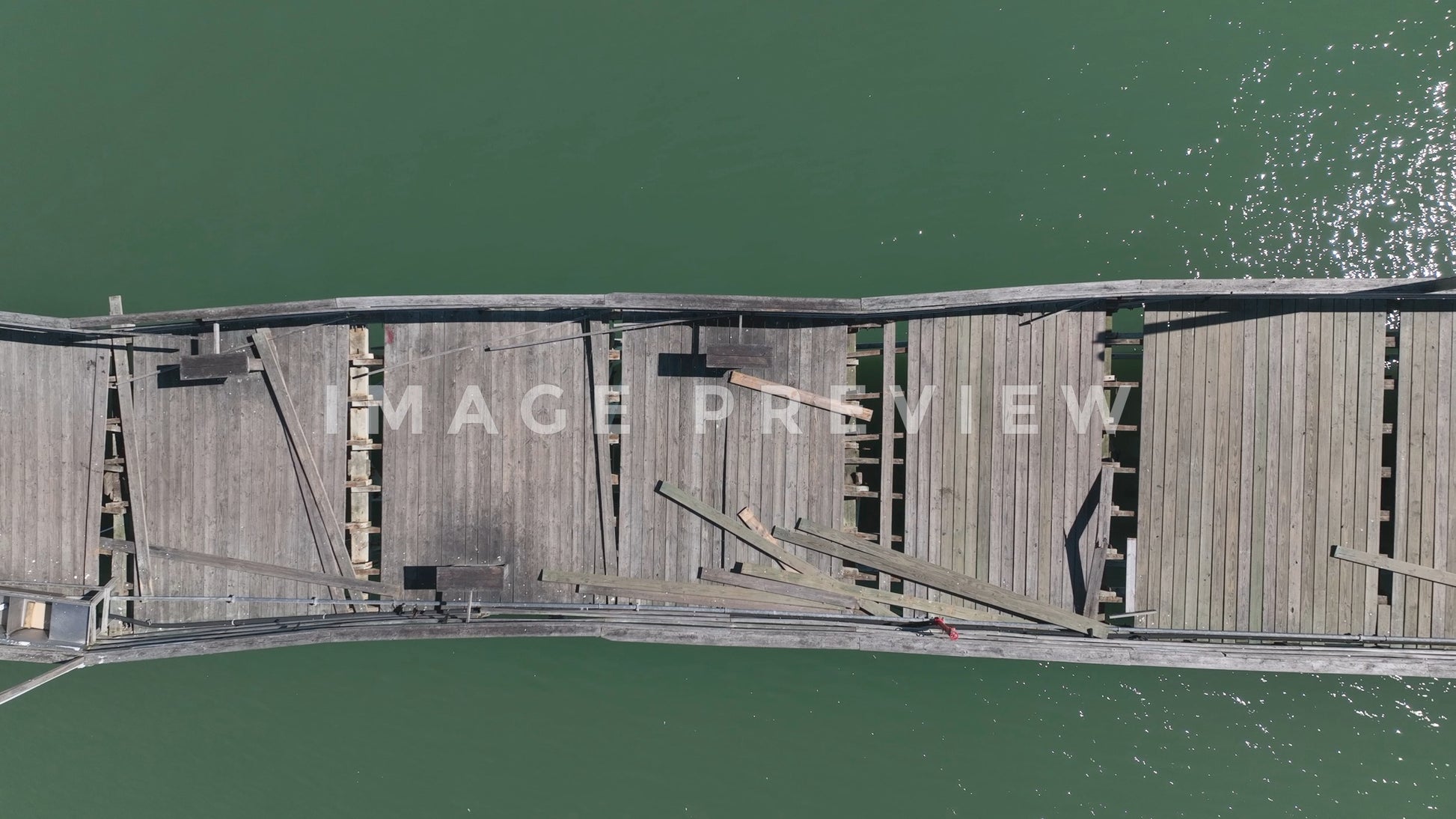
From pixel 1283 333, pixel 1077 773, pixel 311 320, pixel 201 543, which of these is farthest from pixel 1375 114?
pixel 201 543

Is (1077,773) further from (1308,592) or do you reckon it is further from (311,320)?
(311,320)

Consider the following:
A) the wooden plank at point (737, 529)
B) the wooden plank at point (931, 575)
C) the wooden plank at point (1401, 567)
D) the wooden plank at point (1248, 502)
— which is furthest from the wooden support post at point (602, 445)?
the wooden plank at point (1401, 567)

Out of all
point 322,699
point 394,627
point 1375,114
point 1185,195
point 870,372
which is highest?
point 1375,114

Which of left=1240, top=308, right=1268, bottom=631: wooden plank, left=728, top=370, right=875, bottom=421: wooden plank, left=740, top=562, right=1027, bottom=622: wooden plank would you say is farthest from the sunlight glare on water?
left=740, top=562, right=1027, bottom=622: wooden plank

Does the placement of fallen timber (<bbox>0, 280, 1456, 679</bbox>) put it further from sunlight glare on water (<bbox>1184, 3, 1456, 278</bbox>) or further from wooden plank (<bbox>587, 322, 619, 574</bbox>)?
sunlight glare on water (<bbox>1184, 3, 1456, 278</bbox>)

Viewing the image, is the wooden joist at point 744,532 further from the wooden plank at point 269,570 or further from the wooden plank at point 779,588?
the wooden plank at point 269,570
